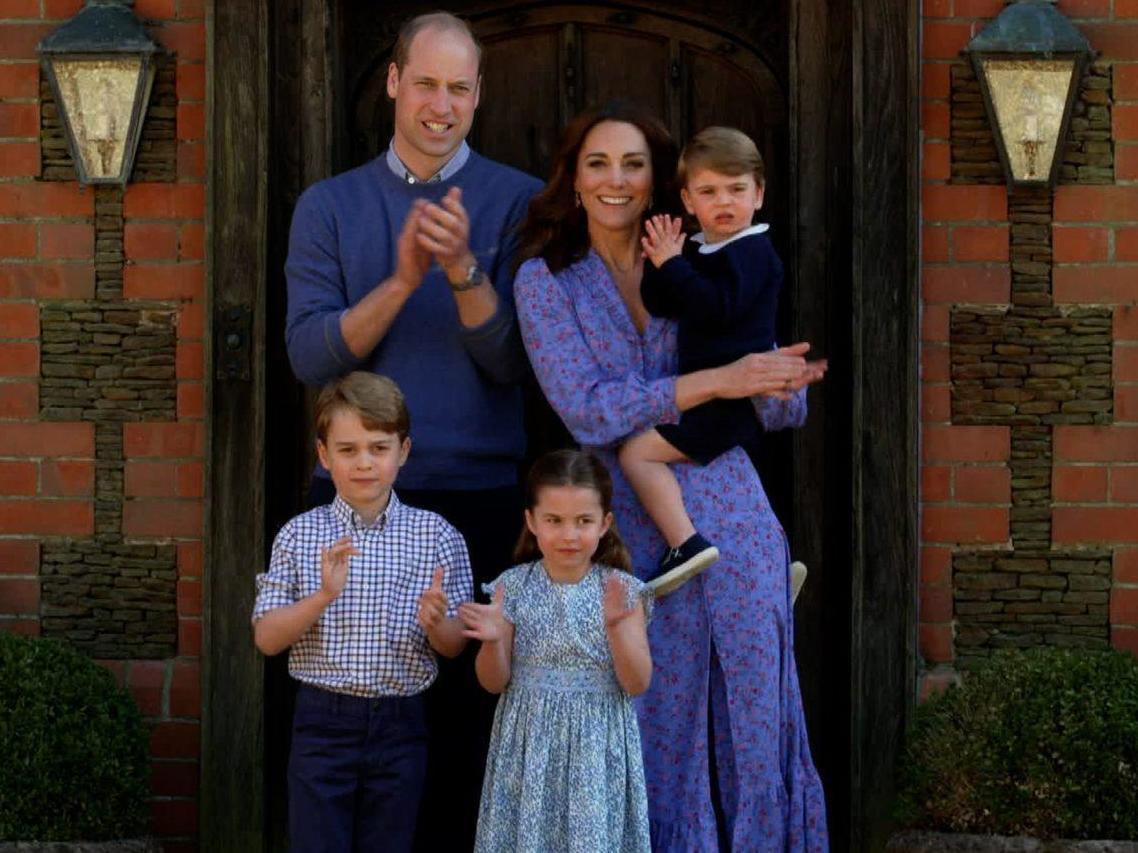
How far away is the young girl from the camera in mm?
3781

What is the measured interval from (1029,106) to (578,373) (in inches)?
58.0

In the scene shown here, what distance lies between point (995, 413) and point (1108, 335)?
1.12 ft

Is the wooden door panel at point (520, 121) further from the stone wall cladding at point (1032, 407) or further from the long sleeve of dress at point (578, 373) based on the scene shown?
the stone wall cladding at point (1032, 407)

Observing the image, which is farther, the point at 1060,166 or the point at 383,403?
the point at 1060,166

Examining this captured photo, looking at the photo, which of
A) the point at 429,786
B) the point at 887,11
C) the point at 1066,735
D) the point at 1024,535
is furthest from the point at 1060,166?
the point at 429,786

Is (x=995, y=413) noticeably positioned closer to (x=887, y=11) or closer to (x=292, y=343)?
(x=887, y=11)

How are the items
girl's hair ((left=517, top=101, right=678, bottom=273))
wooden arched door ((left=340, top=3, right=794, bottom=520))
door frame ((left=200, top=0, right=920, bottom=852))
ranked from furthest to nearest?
wooden arched door ((left=340, top=3, right=794, bottom=520)), door frame ((left=200, top=0, right=920, bottom=852)), girl's hair ((left=517, top=101, right=678, bottom=273))

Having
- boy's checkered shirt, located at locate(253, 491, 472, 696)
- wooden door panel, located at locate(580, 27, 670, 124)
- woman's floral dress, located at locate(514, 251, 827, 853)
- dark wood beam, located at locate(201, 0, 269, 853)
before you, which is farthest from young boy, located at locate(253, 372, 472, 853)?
wooden door panel, located at locate(580, 27, 670, 124)

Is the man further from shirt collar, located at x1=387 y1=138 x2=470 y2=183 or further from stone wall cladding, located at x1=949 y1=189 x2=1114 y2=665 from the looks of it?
stone wall cladding, located at x1=949 y1=189 x2=1114 y2=665

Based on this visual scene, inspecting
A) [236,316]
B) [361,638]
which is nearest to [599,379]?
[361,638]

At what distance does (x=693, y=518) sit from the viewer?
13.2 ft

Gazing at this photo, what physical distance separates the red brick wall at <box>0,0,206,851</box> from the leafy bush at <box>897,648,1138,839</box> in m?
1.96

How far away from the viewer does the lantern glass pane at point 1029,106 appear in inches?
184

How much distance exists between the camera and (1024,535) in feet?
15.8
